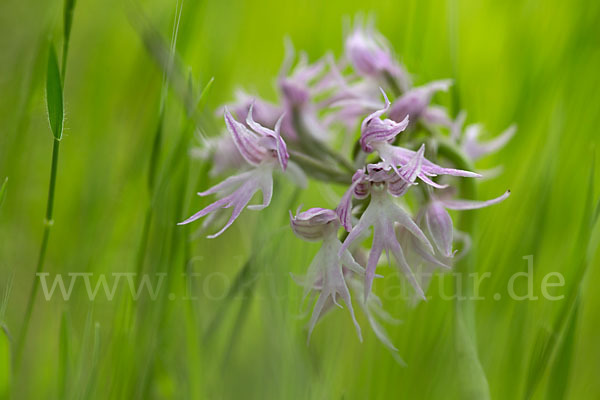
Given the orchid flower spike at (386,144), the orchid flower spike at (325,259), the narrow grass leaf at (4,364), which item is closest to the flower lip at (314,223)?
the orchid flower spike at (325,259)

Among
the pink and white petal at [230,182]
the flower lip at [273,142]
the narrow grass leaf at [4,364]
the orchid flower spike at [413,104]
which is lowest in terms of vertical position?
the narrow grass leaf at [4,364]

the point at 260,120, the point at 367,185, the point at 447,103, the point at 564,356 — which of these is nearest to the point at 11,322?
the point at 260,120

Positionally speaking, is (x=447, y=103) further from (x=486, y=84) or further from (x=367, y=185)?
(x=367, y=185)

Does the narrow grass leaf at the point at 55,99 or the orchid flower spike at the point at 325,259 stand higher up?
the narrow grass leaf at the point at 55,99

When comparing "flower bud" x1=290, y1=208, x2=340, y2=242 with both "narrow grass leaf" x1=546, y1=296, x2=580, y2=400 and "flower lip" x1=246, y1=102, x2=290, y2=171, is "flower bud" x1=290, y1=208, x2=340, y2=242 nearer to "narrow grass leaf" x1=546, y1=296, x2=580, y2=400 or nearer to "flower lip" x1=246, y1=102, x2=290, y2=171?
"flower lip" x1=246, y1=102, x2=290, y2=171

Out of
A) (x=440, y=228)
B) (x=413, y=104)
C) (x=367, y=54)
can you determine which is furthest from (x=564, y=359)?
(x=367, y=54)

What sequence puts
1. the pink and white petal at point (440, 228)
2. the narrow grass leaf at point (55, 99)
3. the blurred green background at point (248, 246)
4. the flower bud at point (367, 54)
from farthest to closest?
the flower bud at point (367, 54) < the blurred green background at point (248, 246) < the pink and white petal at point (440, 228) < the narrow grass leaf at point (55, 99)

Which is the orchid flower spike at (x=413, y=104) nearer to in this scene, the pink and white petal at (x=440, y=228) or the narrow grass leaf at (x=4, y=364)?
the pink and white petal at (x=440, y=228)

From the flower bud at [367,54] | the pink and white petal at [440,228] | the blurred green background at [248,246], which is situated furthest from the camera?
the flower bud at [367,54]
